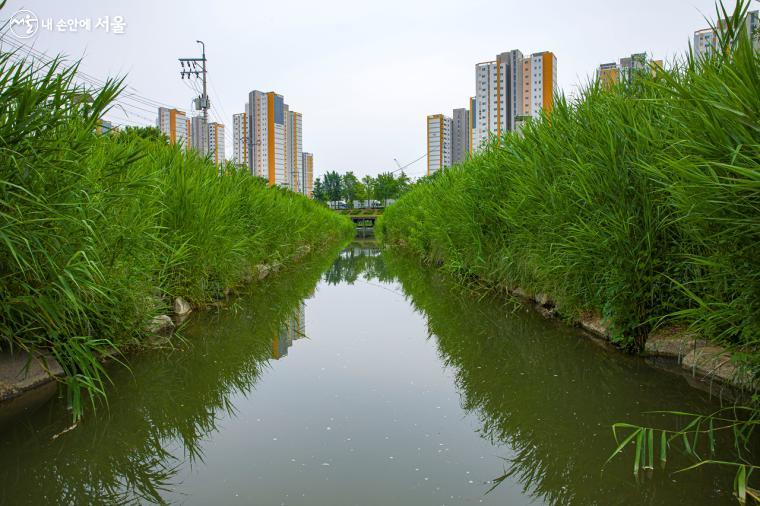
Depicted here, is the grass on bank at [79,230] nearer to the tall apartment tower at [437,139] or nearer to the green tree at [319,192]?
the tall apartment tower at [437,139]

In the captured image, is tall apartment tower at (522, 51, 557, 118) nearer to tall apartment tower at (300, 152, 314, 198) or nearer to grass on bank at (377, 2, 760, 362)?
grass on bank at (377, 2, 760, 362)

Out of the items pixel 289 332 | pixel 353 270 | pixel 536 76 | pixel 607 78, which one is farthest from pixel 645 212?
pixel 536 76

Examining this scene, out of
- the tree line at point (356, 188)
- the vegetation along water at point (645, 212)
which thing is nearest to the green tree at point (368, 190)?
the tree line at point (356, 188)

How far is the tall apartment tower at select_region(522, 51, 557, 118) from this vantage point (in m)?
32.0

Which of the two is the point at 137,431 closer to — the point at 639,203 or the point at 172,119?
the point at 639,203

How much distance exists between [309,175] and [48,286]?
7432 cm

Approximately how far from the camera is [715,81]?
2.11 metres

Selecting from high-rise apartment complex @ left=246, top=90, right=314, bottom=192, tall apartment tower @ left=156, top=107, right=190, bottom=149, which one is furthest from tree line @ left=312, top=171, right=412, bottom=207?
tall apartment tower @ left=156, top=107, right=190, bottom=149

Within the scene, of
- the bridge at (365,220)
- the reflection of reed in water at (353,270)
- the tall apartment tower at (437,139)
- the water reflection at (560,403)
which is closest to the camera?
the water reflection at (560,403)

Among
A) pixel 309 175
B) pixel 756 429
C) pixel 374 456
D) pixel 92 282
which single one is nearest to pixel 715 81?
pixel 756 429

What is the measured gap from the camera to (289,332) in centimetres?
451

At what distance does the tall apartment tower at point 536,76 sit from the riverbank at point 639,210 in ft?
89.8

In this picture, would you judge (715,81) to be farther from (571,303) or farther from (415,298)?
(415,298)

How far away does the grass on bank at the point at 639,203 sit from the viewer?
202 cm
